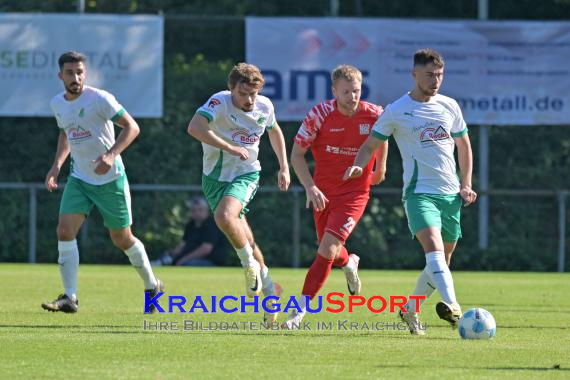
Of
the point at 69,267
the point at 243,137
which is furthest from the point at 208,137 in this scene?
the point at 69,267

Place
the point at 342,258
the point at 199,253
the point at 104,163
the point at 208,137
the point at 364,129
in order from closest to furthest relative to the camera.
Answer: the point at 208,137 < the point at 104,163 < the point at 364,129 < the point at 342,258 < the point at 199,253

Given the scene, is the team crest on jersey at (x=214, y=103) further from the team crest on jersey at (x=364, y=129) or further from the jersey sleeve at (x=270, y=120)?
the team crest on jersey at (x=364, y=129)

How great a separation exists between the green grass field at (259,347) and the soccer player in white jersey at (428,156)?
75 cm

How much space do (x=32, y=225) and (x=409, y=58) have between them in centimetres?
663

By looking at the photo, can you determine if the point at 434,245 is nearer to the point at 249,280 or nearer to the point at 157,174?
the point at 249,280

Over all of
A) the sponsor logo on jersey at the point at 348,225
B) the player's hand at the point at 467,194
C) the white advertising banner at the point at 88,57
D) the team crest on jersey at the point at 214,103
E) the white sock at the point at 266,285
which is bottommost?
the white sock at the point at 266,285

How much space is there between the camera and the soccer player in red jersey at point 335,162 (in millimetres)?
10156

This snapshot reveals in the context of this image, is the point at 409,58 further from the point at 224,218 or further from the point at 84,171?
the point at 224,218

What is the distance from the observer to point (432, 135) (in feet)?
31.7

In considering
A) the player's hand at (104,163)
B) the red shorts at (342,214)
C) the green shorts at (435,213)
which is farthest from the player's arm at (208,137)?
the green shorts at (435,213)

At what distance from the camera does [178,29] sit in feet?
75.2

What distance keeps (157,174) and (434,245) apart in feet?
46.4

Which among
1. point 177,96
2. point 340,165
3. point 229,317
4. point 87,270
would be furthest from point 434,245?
point 177,96

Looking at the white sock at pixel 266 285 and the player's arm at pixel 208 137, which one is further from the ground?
the player's arm at pixel 208 137
